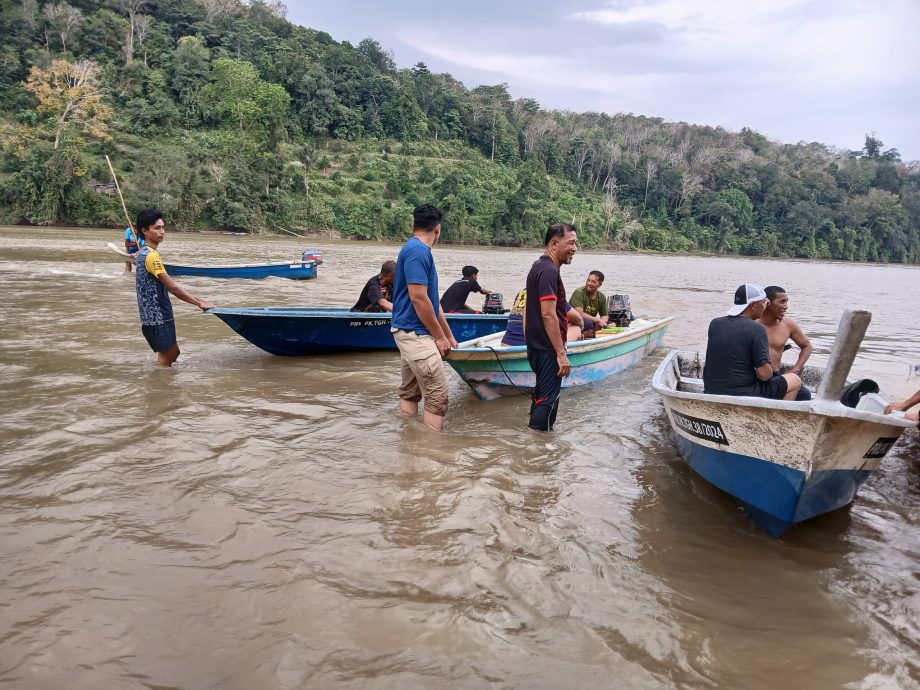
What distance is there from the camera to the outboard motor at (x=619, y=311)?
364 inches

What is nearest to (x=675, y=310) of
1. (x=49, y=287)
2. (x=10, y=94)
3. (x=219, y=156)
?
(x=49, y=287)

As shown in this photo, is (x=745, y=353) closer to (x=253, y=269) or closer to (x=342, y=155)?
(x=253, y=269)

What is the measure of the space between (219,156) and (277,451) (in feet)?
158

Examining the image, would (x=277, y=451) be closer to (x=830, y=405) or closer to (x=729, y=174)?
(x=830, y=405)

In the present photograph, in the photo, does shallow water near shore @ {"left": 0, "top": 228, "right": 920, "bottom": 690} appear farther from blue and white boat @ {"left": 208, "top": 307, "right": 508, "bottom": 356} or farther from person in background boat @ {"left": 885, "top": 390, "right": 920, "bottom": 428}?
blue and white boat @ {"left": 208, "top": 307, "right": 508, "bottom": 356}

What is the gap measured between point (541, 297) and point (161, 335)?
14.0 ft

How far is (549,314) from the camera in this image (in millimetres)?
4602

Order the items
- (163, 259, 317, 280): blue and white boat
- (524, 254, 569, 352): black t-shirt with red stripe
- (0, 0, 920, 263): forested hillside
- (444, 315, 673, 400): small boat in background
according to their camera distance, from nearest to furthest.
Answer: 1. (524, 254, 569, 352): black t-shirt with red stripe
2. (444, 315, 673, 400): small boat in background
3. (163, 259, 317, 280): blue and white boat
4. (0, 0, 920, 263): forested hillside

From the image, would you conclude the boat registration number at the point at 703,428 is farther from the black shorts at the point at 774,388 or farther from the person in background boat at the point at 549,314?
the person in background boat at the point at 549,314

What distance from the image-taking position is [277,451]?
446cm

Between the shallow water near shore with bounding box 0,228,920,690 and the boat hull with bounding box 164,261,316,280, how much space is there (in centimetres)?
943

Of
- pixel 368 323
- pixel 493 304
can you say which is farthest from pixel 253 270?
pixel 368 323

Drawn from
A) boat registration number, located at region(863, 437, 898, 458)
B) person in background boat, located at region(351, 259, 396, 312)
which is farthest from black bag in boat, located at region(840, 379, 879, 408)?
person in background boat, located at region(351, 259, 396, 312)

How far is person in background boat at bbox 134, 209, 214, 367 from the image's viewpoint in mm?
5750
